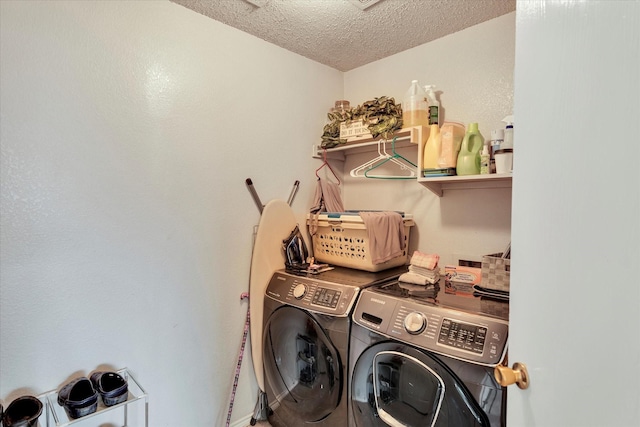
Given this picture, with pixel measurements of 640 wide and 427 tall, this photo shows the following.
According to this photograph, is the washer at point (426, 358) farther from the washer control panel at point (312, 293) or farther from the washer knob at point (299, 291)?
the washer knob at point (299, 291)

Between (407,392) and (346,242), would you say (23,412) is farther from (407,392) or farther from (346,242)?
(346,242)

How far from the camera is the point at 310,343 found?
5.73 ft

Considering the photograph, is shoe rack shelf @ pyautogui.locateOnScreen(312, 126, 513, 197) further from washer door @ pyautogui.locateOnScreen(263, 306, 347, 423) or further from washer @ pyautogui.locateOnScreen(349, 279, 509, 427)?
washer door @ pyautogui.locateOnScreen(263, 306, 347, 423)

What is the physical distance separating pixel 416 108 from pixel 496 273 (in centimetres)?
99

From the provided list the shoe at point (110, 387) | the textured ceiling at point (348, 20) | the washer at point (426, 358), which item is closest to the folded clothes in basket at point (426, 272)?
the washer at point (426, 358)

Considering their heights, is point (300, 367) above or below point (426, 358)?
below

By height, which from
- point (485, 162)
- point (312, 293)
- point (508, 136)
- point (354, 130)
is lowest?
point (312, 293)

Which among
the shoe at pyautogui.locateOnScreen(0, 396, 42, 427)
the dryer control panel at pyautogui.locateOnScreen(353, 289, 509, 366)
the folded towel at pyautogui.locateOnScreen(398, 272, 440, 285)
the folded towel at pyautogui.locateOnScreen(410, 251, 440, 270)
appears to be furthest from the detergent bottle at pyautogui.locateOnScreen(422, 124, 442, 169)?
the shoe at pyautogui.locateOnScreen(0, 396, 42, 427)

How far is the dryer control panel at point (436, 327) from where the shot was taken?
1134 mm

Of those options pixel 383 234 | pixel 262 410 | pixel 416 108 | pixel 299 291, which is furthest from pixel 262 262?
pixel 416 108

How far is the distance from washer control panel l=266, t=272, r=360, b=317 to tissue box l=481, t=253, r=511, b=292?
579 mm

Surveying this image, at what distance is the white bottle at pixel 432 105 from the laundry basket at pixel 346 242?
586 millimetres

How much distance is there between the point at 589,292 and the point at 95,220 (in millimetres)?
1692

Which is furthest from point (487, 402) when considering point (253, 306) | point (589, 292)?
point (253, 306)
